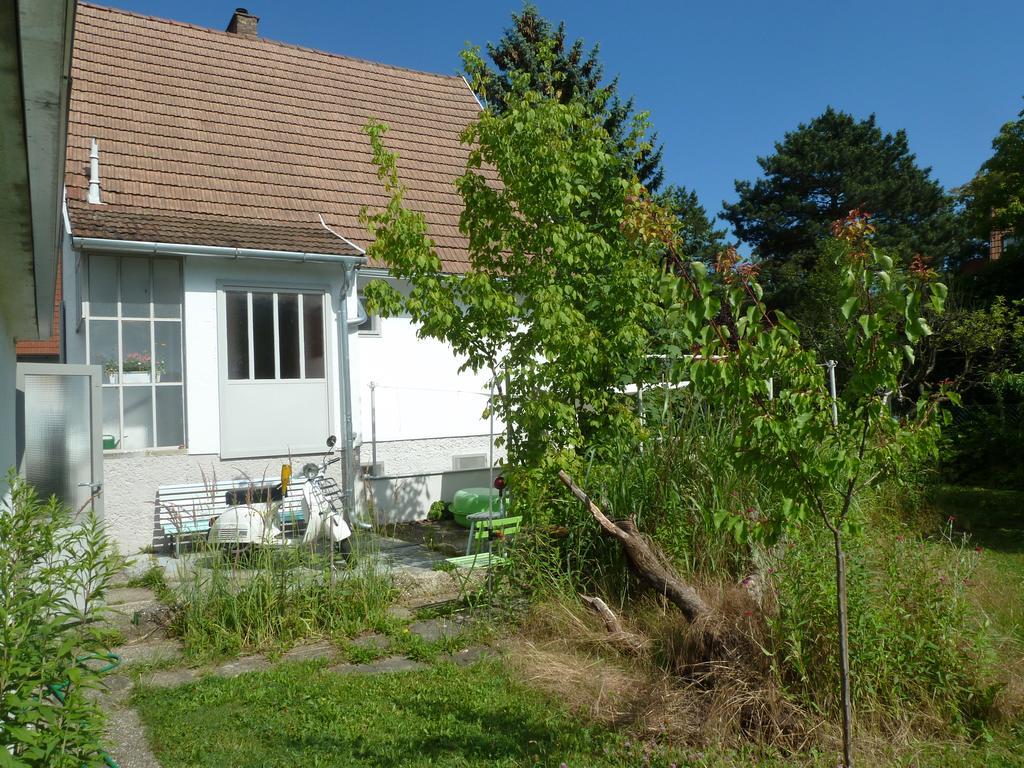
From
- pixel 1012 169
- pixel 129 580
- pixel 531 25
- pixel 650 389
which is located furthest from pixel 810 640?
pixel 531 25

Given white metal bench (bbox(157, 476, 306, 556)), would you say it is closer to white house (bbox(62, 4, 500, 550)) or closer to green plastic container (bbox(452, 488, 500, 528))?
white house (bbox(62, 4, 500, 550))

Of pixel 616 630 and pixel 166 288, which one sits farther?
pixel 166 288

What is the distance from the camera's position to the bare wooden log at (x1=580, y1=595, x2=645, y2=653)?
5508 millimetres

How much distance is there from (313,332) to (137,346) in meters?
2.09

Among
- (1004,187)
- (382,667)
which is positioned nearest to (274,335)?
(382,667)

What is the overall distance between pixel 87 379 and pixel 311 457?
130 inches

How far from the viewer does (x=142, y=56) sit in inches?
540

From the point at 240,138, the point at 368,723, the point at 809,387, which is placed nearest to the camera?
the point at 809,387

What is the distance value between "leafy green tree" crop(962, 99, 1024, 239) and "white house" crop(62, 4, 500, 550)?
32.9 feet

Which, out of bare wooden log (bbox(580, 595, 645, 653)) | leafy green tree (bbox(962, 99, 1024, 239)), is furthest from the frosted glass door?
leafy green tree (bbox(962, 99, 1024, 239))

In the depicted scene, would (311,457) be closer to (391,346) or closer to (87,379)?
(391,346)

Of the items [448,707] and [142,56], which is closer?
[448,707]

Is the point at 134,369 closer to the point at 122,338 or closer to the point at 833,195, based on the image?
the point at 122,338

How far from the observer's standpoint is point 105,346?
10023mm
